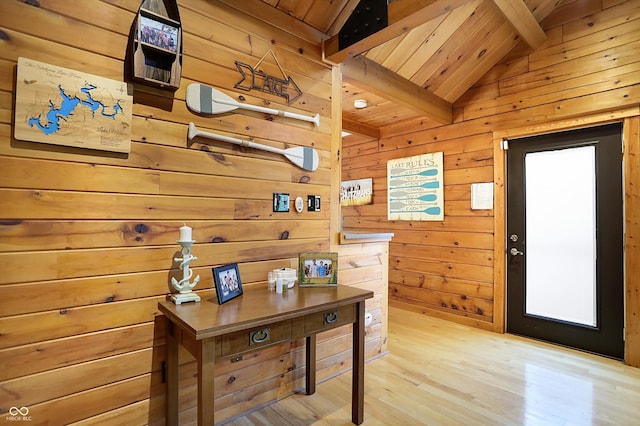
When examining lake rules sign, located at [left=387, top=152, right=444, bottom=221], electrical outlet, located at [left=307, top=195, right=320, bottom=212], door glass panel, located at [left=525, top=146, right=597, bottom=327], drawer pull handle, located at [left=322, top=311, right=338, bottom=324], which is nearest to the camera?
drawer pull handle, located at [left=322, top=311, right=338, bottom=324]

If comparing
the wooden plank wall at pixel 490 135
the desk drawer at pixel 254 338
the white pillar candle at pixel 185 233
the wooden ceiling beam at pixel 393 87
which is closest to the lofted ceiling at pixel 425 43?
the wooden ceiling beam at pixel 393 87

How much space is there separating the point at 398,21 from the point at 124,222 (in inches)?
75.0

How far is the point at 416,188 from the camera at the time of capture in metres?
4.17

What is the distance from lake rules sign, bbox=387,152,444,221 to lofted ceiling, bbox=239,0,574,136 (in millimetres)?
564

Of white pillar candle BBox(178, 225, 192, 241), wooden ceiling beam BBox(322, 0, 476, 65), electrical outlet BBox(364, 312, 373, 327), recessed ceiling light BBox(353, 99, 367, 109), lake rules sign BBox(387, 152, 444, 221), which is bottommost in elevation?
electrical outlet BBox(364, 312, 373, 327)

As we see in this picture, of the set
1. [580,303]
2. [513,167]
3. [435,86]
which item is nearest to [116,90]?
[435,86]

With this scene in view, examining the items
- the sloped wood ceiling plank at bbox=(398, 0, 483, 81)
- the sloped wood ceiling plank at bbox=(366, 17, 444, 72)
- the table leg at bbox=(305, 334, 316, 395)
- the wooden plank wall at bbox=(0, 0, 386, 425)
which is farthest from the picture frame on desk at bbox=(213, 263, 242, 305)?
the sloped wood ceiling plank at bbox=(398, 0, 483, 81)

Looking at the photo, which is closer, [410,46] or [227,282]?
[227,282]

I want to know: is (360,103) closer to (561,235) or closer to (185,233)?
(561,235)

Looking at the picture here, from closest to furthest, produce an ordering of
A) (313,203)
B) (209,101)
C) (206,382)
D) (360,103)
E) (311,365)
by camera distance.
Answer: (206,382) → (209,101) → (311,365) → (313,203) → (360,103)

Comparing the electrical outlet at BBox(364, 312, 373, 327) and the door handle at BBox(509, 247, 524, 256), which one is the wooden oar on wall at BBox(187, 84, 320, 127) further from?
the door handle at BBox(509, 247, 524, 256)

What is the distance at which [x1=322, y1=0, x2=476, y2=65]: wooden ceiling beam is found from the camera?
72.7 inches

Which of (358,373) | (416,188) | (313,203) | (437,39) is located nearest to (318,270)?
(313,203)

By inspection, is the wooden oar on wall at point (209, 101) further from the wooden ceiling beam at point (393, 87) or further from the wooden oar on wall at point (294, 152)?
the wooden ceiling beam at point (393, 87)
